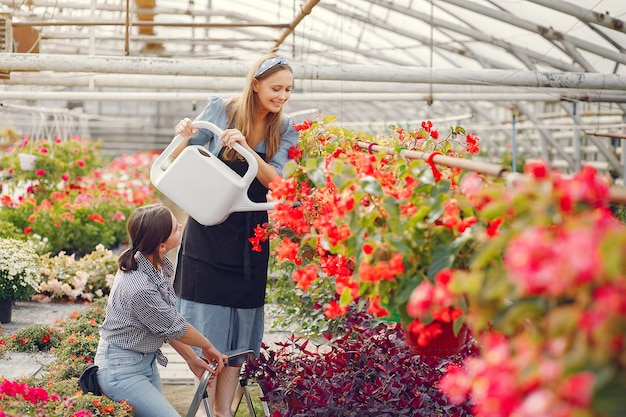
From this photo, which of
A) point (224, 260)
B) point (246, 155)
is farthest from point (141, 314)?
point (246, 155)

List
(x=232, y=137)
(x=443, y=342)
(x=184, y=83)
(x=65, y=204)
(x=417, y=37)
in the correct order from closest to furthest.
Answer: (x=443, y=342), (x=232, y=137), (x=184, y=83), (x=65, y=204), (x=417, y=37)

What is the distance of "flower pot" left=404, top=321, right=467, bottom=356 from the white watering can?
98 centimetres

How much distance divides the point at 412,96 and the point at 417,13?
0.71 m

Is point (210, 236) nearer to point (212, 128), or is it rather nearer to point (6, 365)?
point (212, 128)

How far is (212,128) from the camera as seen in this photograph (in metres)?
2.49

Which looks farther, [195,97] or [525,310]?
[195,97]

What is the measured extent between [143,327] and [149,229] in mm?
304

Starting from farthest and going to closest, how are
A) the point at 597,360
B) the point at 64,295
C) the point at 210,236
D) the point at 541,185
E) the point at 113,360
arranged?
1. the point at 64,295
2. the point at 210,236
3. the point at 113,360
4. the point at 541,185
5. the point at 597,360

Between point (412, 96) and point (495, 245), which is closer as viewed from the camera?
point (495, 245)

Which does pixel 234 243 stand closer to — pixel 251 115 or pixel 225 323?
pixel 225 323

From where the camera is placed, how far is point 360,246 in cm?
142

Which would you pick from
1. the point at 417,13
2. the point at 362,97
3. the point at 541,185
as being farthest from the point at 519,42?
the point at 541,185

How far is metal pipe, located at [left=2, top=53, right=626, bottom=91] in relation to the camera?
4441 millimetres

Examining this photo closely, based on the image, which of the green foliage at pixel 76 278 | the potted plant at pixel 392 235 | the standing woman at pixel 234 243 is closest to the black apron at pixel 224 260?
the standing woman at pixel 234 243
